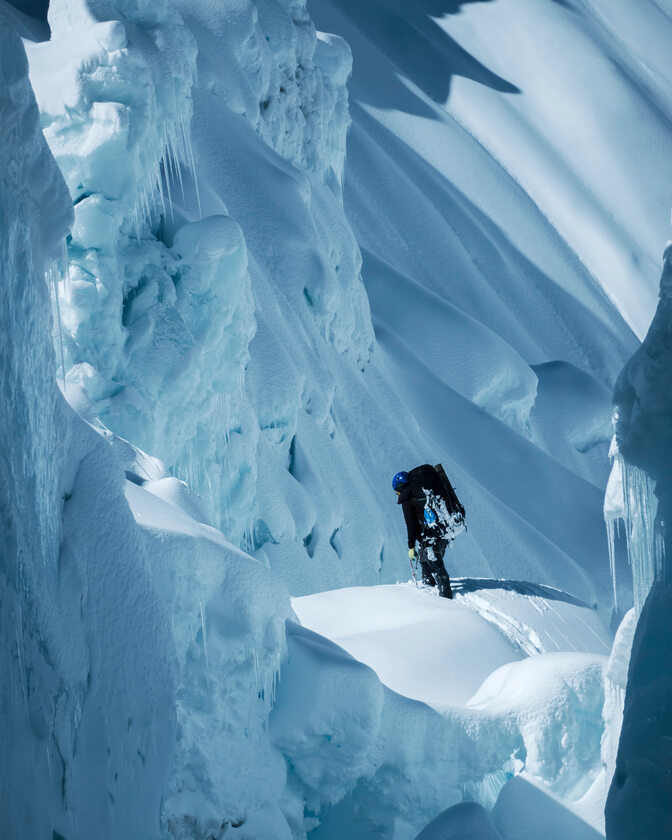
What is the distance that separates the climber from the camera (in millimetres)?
8188

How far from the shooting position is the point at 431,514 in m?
8.22

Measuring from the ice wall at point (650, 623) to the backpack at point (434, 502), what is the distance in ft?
15.9

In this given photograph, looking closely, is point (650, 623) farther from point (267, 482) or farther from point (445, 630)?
point (267, 482)

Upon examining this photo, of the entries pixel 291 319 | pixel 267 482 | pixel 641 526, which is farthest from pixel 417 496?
pixel 291 319

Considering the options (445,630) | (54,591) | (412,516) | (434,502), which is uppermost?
(54,591)

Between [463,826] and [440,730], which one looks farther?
[440,730]

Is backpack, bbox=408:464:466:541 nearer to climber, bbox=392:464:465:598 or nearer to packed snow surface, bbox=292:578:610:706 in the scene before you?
climber, bbox=392:464:465:598

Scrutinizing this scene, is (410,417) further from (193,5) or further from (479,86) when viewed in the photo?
(479,86)

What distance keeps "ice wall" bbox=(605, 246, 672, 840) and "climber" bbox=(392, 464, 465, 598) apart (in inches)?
190

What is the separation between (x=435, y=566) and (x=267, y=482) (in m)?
2.91

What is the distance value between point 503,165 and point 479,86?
138 inches

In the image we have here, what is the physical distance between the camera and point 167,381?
9.06 m

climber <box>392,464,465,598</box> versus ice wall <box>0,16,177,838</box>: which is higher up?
ice wall <box>0,16,177,838</box>

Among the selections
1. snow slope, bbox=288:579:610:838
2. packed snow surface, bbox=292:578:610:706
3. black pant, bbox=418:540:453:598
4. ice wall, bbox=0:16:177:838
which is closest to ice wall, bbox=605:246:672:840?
ice wall, bbox=0:16:177:838
